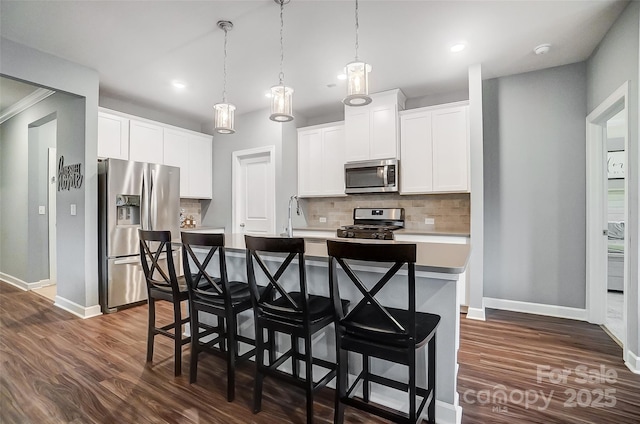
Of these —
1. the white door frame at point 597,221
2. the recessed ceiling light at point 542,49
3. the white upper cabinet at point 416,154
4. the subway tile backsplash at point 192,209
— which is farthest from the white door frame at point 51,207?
the white door frame at point 597,221

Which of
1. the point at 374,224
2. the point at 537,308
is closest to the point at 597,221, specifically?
the point at 537,308

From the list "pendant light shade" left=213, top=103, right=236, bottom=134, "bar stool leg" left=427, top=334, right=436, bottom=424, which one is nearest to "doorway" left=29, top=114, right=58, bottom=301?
"pendant light shade" left=213, top=103, right=236, bottom=134

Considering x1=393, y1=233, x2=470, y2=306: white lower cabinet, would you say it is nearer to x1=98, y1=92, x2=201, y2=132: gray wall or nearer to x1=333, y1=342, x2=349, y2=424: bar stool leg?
x1=333, y1=342, x2=349, y2=424: bar stool leg

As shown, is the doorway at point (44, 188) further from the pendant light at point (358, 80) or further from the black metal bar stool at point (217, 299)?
the pendant light at point (358, 80)

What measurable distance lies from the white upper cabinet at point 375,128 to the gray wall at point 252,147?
97 centimetres

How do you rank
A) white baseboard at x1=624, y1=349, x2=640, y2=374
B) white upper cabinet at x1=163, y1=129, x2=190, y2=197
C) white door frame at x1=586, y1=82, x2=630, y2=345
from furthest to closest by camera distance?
white upper cabinet at x1=163, y1=129, x2=190, y2=197 → white door frame at x1=586, y1=82, x2=630, y2=345 → white baseboard at x1=624, y1=349, x2=640, y2=374

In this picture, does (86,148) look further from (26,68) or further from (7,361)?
(7,361)

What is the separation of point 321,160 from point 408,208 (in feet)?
4.87

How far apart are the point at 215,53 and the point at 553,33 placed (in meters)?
3.18

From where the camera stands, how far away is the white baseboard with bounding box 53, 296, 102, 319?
11.3 ft

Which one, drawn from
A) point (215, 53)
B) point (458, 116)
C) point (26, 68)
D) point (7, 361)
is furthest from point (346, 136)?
point (7, 361)

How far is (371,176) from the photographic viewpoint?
4230mm

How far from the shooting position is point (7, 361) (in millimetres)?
2463

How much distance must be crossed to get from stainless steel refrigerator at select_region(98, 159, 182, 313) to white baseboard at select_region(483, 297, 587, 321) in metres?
3.90
